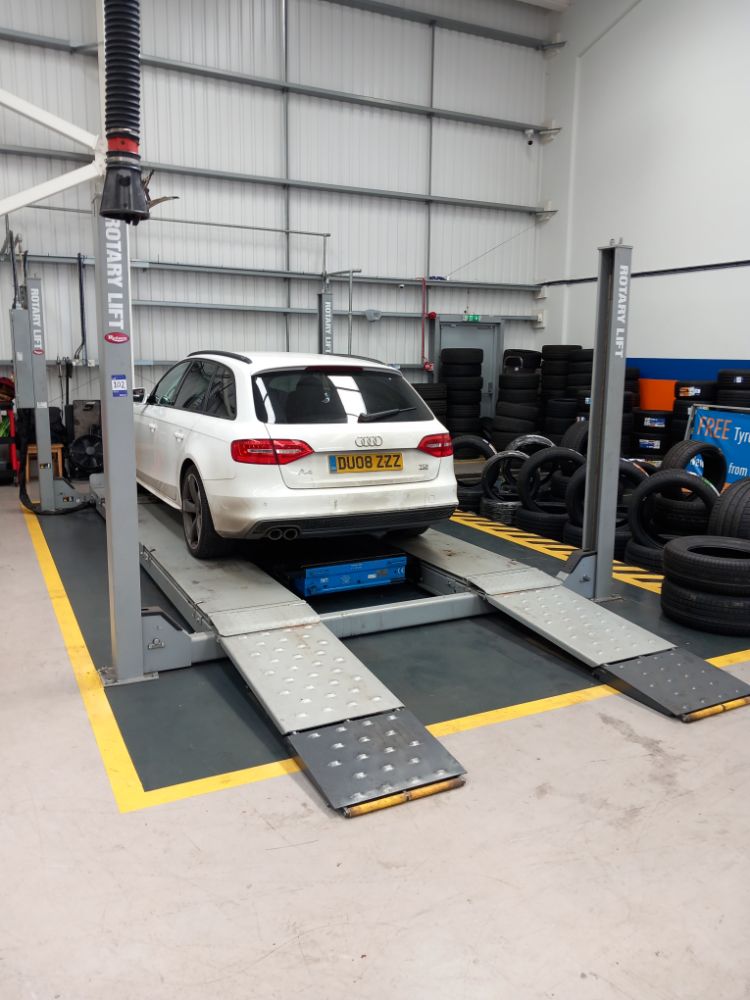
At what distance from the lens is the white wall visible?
1105cm

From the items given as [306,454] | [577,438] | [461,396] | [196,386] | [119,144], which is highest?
[119,144]

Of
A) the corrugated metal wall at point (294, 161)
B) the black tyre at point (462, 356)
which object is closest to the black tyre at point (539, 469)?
the black tyre at point (462, 356)

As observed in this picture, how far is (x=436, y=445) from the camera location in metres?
5.10

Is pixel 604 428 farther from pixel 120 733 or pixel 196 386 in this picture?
pixel 120 733

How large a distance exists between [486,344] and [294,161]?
4882 mm

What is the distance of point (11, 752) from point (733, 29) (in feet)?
41.9

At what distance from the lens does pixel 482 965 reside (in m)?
2.15

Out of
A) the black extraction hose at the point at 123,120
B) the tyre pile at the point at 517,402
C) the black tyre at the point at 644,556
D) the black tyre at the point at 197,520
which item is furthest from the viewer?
the tyre pile at the point at 517,402

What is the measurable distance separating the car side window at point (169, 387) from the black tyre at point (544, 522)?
11.6 ft

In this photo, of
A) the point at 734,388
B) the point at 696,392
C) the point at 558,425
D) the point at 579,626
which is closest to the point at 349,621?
the point at 579,626

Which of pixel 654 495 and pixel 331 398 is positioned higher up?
pixel 331 398

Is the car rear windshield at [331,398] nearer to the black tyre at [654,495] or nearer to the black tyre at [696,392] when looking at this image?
the black tyre at [654,495]

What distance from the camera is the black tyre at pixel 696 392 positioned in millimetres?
10578

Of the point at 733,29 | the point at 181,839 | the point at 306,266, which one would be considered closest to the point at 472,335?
the point at 306,266
